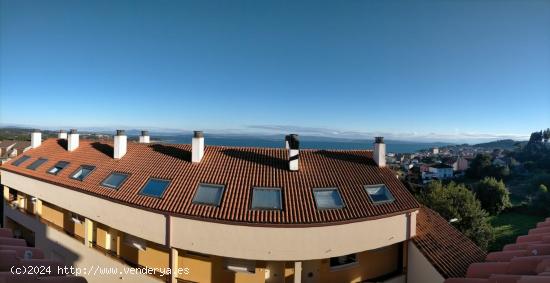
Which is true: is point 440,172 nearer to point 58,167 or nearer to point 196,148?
point 196,148

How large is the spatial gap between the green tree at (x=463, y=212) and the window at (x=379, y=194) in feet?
→ 72.7

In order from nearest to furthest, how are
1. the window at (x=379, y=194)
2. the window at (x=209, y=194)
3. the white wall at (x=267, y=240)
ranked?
1. the white wall at (x=267, y=240)
2. the window at (x=209, y=194)
3. the window at (x=379, y=194)

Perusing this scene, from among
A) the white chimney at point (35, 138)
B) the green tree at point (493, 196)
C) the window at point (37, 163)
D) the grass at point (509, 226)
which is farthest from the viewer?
the green tree at point (493, 196)

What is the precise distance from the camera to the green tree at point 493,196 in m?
57.9

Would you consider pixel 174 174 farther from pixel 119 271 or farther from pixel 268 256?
pixel 268 256

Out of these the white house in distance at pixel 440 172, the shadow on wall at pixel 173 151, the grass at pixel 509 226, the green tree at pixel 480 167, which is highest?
the shadow on wall at pixel 173 151

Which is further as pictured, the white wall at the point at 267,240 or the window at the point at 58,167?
the window at the point at 58,167

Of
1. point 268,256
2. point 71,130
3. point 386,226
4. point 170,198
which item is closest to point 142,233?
point 170,198

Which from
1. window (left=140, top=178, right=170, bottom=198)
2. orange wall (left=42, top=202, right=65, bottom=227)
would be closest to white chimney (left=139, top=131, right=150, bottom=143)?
orange wall (left=42, top=202, right=65, bottom=227)

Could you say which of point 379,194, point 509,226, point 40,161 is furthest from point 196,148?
point 509,226

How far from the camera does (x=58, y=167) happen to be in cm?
2144

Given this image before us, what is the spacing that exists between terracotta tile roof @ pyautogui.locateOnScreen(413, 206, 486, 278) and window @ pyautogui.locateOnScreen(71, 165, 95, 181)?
19.0 meters

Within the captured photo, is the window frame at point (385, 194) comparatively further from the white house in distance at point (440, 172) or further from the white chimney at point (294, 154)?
the white house in distance at point (440, 172)

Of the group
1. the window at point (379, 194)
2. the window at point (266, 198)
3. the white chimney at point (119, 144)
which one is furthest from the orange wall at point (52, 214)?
the window at point (379, 194)
